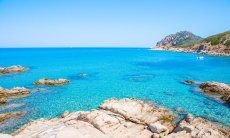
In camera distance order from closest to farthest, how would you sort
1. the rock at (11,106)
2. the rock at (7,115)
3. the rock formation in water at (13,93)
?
the rock at (7,115), the rock at (11,106), the rock formation in water at (13,93)

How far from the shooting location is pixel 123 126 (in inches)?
1079

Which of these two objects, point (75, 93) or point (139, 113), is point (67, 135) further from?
point (75, 93)

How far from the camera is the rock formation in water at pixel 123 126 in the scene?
78.2 feet

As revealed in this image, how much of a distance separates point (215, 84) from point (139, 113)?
26.7 metres

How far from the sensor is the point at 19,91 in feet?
168

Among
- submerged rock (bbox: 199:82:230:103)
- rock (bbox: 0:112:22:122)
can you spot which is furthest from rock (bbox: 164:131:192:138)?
submerged rock (bbox: 199:82:230:103)

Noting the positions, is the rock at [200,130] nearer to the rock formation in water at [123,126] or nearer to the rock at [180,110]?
the rock formation in water at [123,126]

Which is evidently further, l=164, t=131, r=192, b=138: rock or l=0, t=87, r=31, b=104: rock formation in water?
l=0, t=87, r=31, b=104: rock formation in water

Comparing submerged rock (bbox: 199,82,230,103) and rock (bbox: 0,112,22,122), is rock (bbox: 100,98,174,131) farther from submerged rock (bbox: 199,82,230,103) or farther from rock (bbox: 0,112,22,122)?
submerged rock (bbox: 199,82,230,103)

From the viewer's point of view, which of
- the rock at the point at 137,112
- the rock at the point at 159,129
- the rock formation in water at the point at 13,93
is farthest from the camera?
the rock formation in water at the point at 13,93

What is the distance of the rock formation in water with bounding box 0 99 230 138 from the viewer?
78.2ft

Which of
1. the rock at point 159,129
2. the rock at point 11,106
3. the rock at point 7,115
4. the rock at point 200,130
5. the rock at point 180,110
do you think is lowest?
the rock at point 11,106

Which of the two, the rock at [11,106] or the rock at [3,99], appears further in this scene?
the rock at [3,99]

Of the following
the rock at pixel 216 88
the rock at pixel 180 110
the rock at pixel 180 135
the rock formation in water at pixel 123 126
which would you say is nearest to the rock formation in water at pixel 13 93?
the rock formation in water at pixel 123 126
